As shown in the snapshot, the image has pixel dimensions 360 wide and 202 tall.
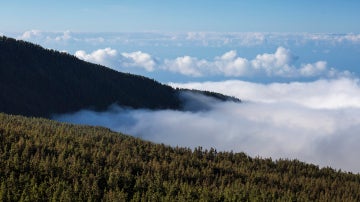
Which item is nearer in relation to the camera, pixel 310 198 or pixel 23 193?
pixel 23 193

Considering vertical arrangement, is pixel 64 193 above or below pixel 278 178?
below

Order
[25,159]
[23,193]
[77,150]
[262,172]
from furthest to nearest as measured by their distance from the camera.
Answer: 1. [262,172]
2. [77,150]
3. [25,159]
4. [23,193]

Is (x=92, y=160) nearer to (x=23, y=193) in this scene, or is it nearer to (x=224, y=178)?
(x=224, y=178)

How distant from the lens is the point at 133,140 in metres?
125

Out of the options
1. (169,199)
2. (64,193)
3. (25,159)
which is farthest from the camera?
(25,159)

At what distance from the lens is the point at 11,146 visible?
76.6 metres

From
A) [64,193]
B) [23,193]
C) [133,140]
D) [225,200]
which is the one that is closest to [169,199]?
[225,200]

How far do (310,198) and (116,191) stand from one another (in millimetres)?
32133

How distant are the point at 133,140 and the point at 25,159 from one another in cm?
5531

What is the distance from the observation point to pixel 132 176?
241 ft

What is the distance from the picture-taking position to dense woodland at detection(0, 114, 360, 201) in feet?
199

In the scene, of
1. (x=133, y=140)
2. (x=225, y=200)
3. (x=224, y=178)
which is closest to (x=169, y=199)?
(x=225, y=200)

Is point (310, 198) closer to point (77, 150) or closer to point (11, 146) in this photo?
point (77, 150)

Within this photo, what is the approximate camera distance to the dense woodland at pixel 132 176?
60.5 meters
